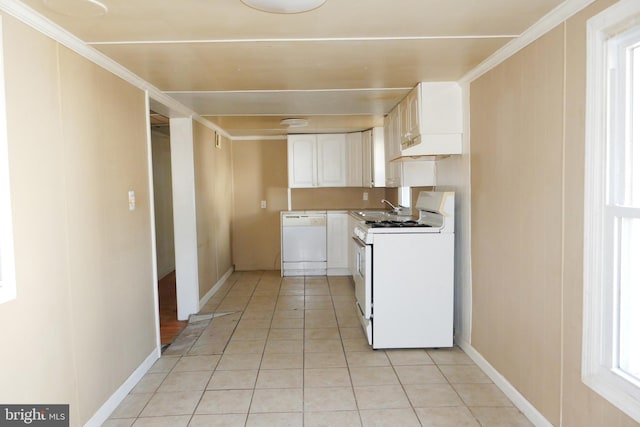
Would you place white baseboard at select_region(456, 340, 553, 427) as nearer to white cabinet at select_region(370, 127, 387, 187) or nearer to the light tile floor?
the light tile floor

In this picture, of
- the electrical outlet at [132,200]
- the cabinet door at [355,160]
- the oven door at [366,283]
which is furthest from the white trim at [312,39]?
the cabinet door at [355,160]

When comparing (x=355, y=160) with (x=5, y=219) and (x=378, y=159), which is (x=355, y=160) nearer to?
(x=378, y=159)

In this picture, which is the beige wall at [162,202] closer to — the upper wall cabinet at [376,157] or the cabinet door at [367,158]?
the cabinet door at [367,158]

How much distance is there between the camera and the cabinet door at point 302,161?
6.43 metres

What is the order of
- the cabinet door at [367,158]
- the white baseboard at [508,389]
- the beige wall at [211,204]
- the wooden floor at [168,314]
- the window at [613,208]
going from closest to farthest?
1. the window at [613,208]
2. the white baseboard at [508,389]
3. the wooden floor at [168,314]
4. the beige wall at [211,204]
5. the cabinet door at [367,158]

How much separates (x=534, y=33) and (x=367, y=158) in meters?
3.79

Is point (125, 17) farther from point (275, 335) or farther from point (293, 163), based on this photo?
point (293, 163)

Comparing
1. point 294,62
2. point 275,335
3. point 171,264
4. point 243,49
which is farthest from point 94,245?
point 171,264

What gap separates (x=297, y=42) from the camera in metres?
2.41

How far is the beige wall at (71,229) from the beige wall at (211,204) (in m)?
1.67

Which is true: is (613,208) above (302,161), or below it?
below

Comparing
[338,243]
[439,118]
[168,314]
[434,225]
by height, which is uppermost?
[439,118]

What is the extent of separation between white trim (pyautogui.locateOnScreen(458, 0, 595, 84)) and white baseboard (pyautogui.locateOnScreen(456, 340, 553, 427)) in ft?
6.31

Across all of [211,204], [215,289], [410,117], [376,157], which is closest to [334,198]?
[376,157]
